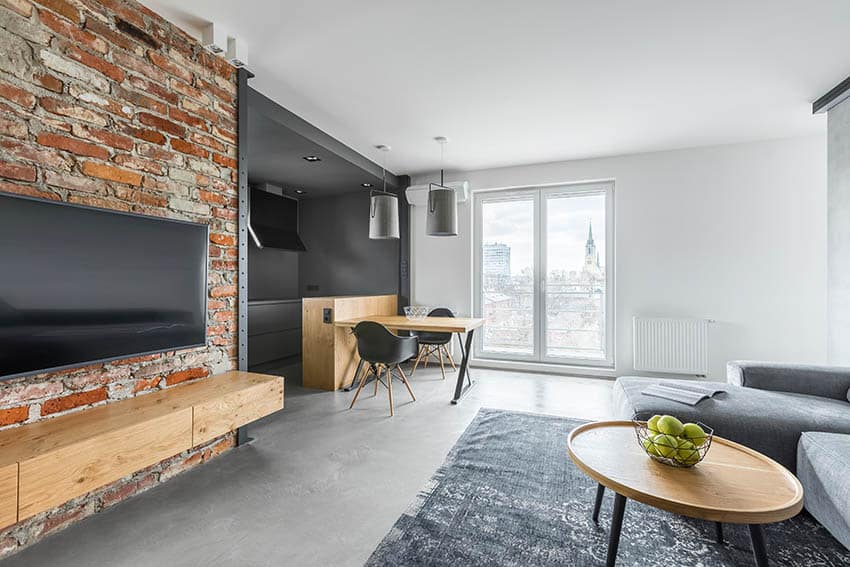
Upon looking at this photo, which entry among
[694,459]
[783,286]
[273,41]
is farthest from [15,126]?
[783,286]

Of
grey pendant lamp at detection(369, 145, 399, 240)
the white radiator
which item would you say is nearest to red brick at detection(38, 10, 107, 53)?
grey pendant lamp at detection(369, 145, 399, 240)

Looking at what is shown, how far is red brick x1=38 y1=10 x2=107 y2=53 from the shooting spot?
1.74 metres

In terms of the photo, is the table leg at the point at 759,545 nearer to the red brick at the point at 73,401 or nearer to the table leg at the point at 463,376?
the table leg at the point at 463,376

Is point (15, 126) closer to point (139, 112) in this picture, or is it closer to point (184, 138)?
point (139, 112)

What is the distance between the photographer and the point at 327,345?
13.4 feet

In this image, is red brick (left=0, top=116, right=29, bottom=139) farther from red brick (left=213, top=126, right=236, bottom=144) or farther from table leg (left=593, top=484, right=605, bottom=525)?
table leg (left=593, top=484, right=605, bottom=525)

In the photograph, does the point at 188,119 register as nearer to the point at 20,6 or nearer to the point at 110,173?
the point at 110,173

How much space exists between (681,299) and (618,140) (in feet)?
6.24

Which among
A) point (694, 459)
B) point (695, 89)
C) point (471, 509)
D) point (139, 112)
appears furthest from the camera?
point (695, 89)

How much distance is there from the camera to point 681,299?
14.3 ft

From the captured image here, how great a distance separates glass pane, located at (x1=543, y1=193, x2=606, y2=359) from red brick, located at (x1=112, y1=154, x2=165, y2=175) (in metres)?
4.17

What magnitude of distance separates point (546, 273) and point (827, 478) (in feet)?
11.4

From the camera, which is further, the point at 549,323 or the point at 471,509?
the point at 549,323

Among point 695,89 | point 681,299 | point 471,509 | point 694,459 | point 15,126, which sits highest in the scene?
point 695,89
